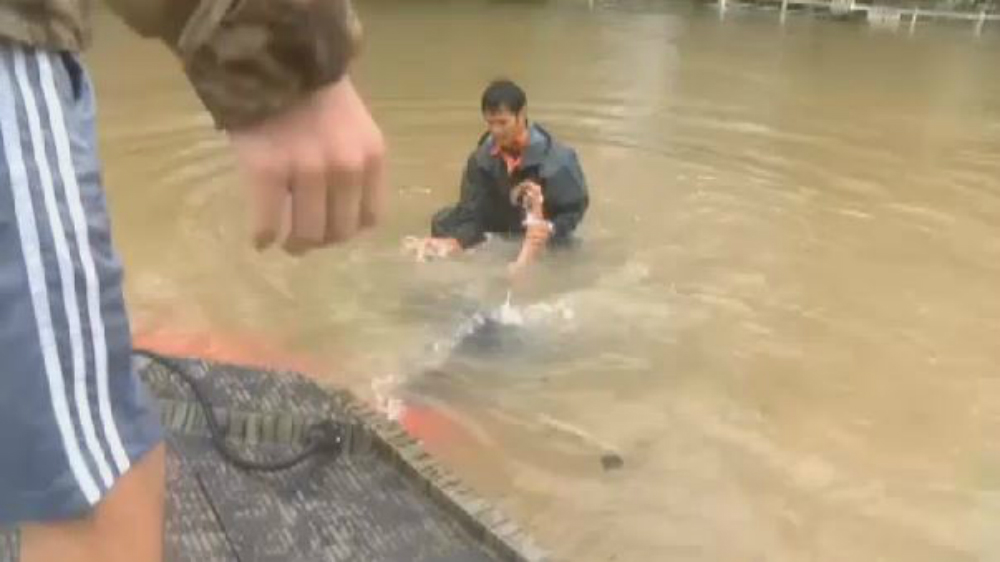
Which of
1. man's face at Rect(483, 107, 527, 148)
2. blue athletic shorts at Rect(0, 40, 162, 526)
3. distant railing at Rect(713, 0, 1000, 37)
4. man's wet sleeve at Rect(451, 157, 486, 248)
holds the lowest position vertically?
distant railing at Rect(713, 0, 1000, 37)

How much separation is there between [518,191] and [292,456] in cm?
174

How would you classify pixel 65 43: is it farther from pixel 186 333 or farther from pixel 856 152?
pixel 856 152

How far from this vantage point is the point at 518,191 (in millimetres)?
4062

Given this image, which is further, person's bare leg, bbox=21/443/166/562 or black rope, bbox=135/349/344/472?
black rope, bbox=135/349/344/472

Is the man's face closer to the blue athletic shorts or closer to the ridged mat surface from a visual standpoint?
the ridged mat surface

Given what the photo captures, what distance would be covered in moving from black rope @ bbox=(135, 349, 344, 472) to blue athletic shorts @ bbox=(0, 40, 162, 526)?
143cm

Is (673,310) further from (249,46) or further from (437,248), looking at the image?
(249,46)

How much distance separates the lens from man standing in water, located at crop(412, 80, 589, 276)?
401 cm

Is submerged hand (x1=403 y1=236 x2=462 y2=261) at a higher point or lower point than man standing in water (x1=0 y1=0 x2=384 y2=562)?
lower

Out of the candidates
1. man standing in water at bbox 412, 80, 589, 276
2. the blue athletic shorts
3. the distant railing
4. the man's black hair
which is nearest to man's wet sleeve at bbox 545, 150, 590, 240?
man standing in water at bbox 412, 80, 589, 276

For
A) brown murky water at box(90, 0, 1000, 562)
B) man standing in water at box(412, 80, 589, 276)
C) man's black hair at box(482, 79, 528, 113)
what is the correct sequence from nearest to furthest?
1. brown murky water at box(90, 0, 1000, 562)
2. man's black hair at box(482, 79, 528, 113)
3. man standing in water at box(412, 80, 589, 276)

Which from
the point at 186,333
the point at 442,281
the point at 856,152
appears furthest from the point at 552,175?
the point at 856,152

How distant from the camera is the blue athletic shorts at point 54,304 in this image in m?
0.92

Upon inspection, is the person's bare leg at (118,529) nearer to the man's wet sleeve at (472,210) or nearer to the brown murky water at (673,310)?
the brown murky water at (673,310)
